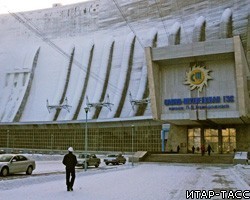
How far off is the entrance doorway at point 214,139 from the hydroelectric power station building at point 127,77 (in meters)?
0.13

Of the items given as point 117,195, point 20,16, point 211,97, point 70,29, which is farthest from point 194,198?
point 20,16

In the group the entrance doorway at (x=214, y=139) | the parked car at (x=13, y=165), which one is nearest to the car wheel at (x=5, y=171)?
the parked car at (x=13, y=165)

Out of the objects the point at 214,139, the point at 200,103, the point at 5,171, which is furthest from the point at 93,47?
the point at 5,171

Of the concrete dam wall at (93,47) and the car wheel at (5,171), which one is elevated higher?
the concrete dam wall at (93,47)

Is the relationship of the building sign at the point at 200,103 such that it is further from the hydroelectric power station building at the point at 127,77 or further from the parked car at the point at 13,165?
the parked car at the point at 13,165

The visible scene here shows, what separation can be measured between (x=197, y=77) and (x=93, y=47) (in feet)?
132

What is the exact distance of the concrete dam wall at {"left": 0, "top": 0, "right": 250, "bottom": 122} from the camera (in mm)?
69500

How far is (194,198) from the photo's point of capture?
12.6 m

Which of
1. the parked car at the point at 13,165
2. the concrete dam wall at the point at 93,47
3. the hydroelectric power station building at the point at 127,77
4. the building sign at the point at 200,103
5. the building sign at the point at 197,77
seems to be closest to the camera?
the parked car at the point at 13,165

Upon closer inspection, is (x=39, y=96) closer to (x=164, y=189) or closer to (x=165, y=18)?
(x=165, y=18)

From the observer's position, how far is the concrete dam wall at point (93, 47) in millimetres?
69500

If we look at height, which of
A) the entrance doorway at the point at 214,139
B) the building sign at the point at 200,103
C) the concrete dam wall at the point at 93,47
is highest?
the concrete dam wall at the point at 93,47

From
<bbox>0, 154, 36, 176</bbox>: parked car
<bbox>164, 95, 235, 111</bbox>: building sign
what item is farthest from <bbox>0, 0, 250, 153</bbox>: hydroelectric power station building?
<bbox>0, 154, 36, 176</bbox>: parked car

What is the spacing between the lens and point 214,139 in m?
50.9
